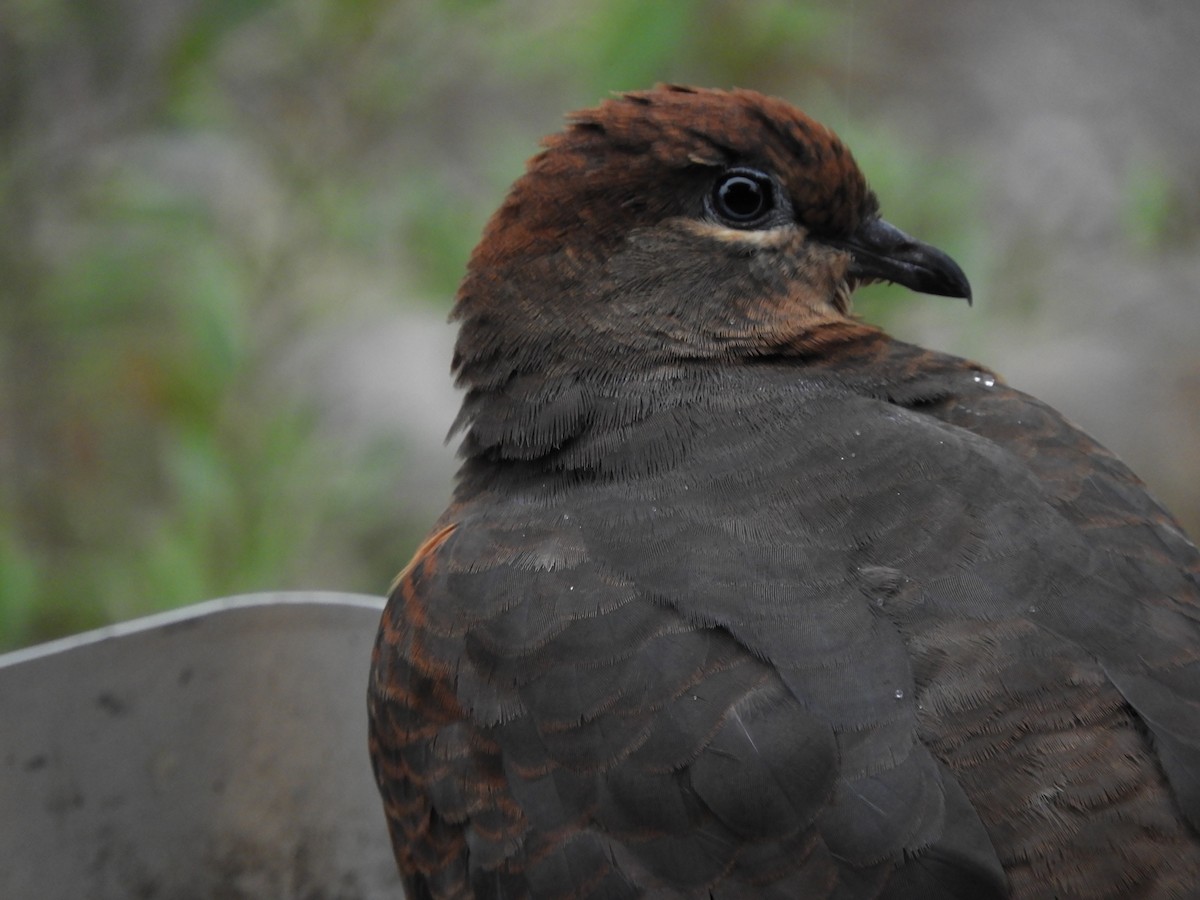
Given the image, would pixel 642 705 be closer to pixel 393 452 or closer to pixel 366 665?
pixel 366 665

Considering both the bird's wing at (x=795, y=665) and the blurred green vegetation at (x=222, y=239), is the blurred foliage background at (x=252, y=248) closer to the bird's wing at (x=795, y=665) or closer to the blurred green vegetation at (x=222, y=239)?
the blurred green vegetation at (x=222, y=239)

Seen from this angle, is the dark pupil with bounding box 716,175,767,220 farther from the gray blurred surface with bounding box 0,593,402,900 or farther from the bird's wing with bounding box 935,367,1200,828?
the gray blurred surface with bounding box 0,593,402,900

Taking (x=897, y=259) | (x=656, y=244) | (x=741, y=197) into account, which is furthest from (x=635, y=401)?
(x=897, y=259)

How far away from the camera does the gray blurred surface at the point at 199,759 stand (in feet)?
7.21

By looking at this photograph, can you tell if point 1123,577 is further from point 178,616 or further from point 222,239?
point 222,239

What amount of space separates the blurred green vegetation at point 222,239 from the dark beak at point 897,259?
1.60m

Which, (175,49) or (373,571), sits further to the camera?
(373,571)

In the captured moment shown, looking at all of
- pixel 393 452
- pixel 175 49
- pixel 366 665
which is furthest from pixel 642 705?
pixel 175 49

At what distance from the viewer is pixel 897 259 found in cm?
272

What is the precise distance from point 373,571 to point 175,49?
1890mm

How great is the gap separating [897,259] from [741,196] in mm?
349

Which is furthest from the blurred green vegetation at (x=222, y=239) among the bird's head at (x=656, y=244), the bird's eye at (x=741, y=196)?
the bird's eye at (x=741, y=196)

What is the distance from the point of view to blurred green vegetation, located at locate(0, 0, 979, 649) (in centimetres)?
371

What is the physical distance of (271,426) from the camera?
3.84 metres
